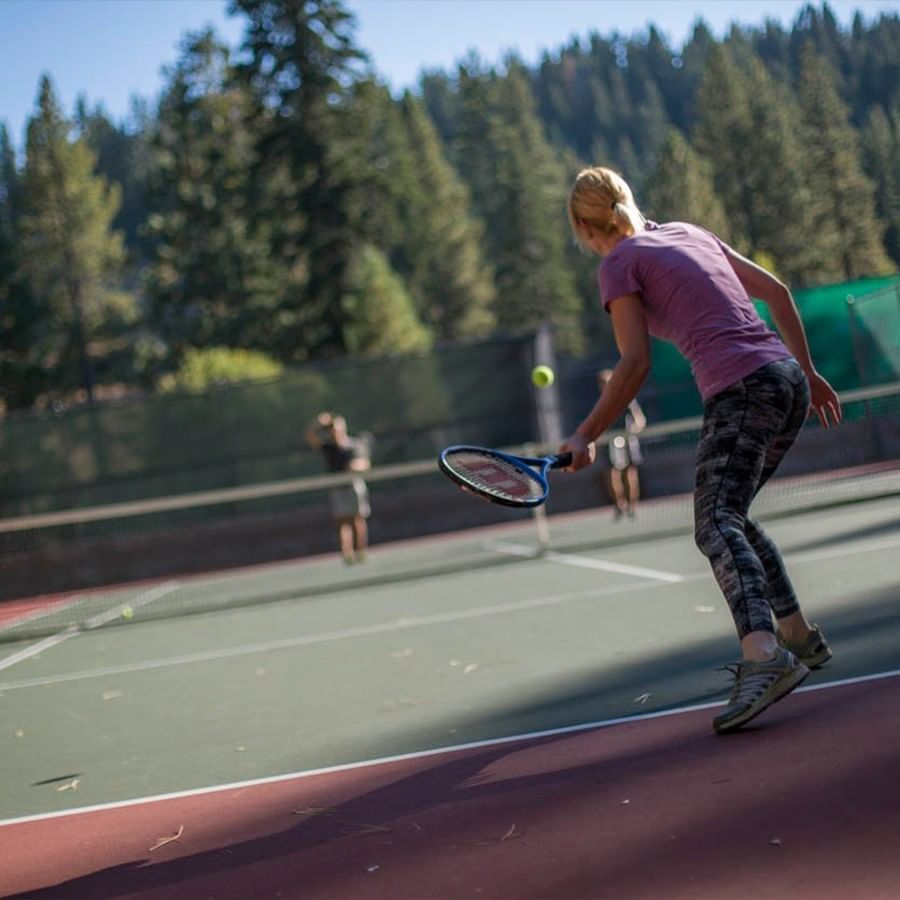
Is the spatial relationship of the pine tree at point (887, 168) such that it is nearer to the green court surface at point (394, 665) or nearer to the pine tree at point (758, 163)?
A: the green court surface at point (394, 665)

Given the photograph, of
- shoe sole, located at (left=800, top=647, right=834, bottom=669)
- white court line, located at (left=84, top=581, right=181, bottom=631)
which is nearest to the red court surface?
shoe sole, located at (left=800, top=647, right=834, bottom=669)

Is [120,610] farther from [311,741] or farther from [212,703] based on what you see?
[311,741]

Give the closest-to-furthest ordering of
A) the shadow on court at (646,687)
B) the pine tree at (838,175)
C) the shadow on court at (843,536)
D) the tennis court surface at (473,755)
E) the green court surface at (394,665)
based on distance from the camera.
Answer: the tennis court surface at (473,755) < the shadow on court at (646,687) < the green court surface at (394,665) < the shadow on court at (843,536) < the pine tree at (838,175)

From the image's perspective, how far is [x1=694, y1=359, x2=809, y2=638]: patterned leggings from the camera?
15.0 feet

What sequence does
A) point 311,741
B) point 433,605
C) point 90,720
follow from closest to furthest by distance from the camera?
point 311,741 → point 90,720 → point 433,605

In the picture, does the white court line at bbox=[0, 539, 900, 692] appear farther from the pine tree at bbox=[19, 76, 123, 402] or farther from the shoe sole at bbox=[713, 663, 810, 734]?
the pine tree at bbox=[19, 76, 123, 402]

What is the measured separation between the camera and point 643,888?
3.21m

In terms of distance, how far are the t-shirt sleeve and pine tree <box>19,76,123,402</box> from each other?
54.5 m

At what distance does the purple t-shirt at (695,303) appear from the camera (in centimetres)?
454

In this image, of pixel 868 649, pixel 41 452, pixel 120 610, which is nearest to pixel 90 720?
pixel 868 649

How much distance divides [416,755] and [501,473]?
3.64 ft

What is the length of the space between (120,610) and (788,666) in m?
11.0

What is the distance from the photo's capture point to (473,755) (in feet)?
16.3

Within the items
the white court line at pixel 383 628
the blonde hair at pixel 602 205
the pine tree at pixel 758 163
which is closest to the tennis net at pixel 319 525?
the white court line at pixel 383 628
